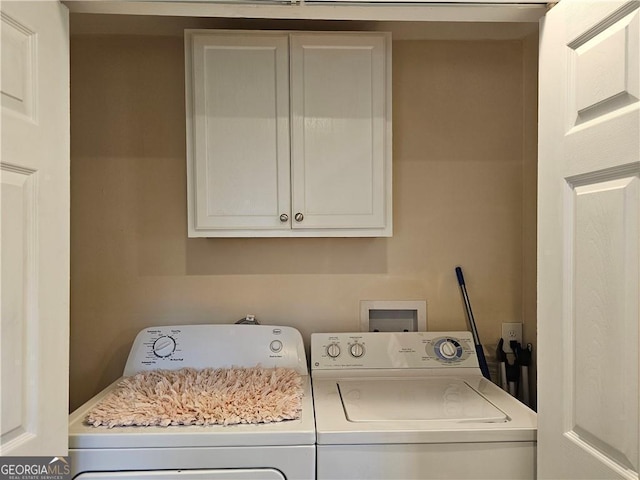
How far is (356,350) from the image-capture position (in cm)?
196

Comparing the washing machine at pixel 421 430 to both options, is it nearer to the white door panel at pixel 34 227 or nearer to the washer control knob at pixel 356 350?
the washer control knob at pixel 356 350

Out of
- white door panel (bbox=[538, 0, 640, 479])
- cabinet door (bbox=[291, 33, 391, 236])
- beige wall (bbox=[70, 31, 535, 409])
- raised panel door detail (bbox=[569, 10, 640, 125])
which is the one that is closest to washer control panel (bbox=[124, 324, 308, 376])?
beige wall (bbox=[70, 31, 535, 409])

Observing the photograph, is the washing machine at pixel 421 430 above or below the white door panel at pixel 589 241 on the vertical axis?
below

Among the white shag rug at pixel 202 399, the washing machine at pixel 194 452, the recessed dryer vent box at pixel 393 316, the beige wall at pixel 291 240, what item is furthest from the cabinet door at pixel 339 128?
the washing machine at pixel 194 452

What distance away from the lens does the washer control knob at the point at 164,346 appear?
1912mm

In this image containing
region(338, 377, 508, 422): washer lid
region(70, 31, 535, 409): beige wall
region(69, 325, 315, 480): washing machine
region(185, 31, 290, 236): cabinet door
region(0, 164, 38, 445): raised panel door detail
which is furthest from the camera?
region(70, 31, 535, 409): beige wall

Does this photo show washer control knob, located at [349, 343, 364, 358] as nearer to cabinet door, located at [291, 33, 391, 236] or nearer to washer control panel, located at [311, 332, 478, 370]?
washer control panel, located at [311, 332, 478, 370]

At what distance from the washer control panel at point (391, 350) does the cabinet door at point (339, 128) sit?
0.45m

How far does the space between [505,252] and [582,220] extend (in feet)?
3.50

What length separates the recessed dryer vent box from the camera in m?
2.11

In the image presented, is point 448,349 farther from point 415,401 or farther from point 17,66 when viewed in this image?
point 17,66

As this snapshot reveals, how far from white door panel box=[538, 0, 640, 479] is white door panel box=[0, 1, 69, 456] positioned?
46.4 inches

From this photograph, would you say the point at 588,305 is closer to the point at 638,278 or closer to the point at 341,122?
the point at 638,278

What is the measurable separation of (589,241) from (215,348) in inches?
52.3
